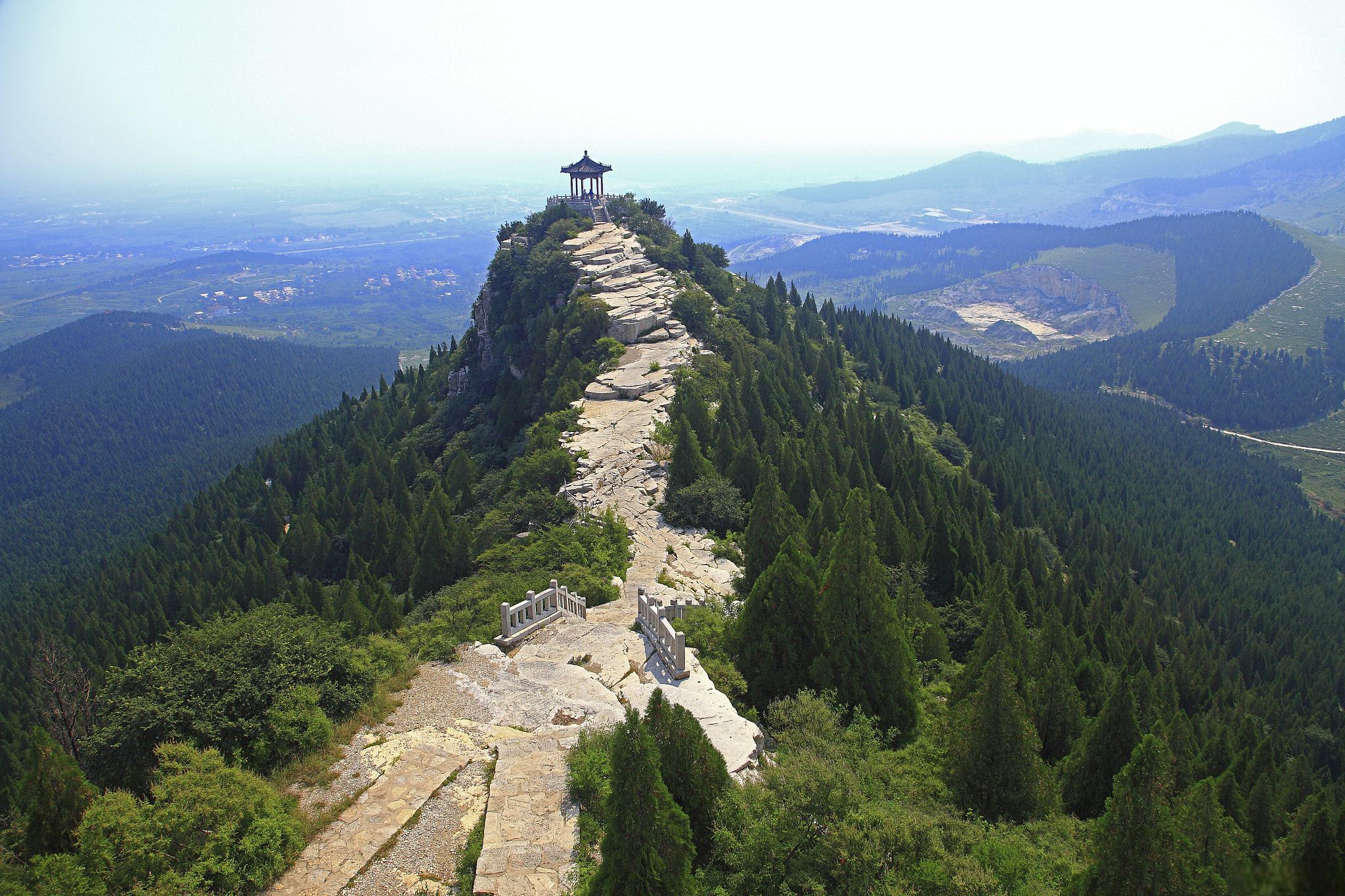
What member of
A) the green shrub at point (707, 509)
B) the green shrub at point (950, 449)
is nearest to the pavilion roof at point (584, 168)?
the green shrub at point (950, 449)

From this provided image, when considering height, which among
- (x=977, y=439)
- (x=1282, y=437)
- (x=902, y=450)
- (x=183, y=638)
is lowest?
(x=1282, y=437)

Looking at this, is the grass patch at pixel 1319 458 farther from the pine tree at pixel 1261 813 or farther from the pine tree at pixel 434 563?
the pine tree at pixel 434 563

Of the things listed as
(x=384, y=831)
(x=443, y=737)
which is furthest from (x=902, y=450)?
(x=384, y=831)

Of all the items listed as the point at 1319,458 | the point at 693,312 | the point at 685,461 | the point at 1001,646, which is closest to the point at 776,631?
the point at 1001,646

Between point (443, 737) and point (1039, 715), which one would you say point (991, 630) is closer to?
point (1039, 715)

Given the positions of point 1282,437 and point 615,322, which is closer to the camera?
point 615,322

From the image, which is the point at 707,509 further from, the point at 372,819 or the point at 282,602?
the point at 372,819

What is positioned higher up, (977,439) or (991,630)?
(991,630)
